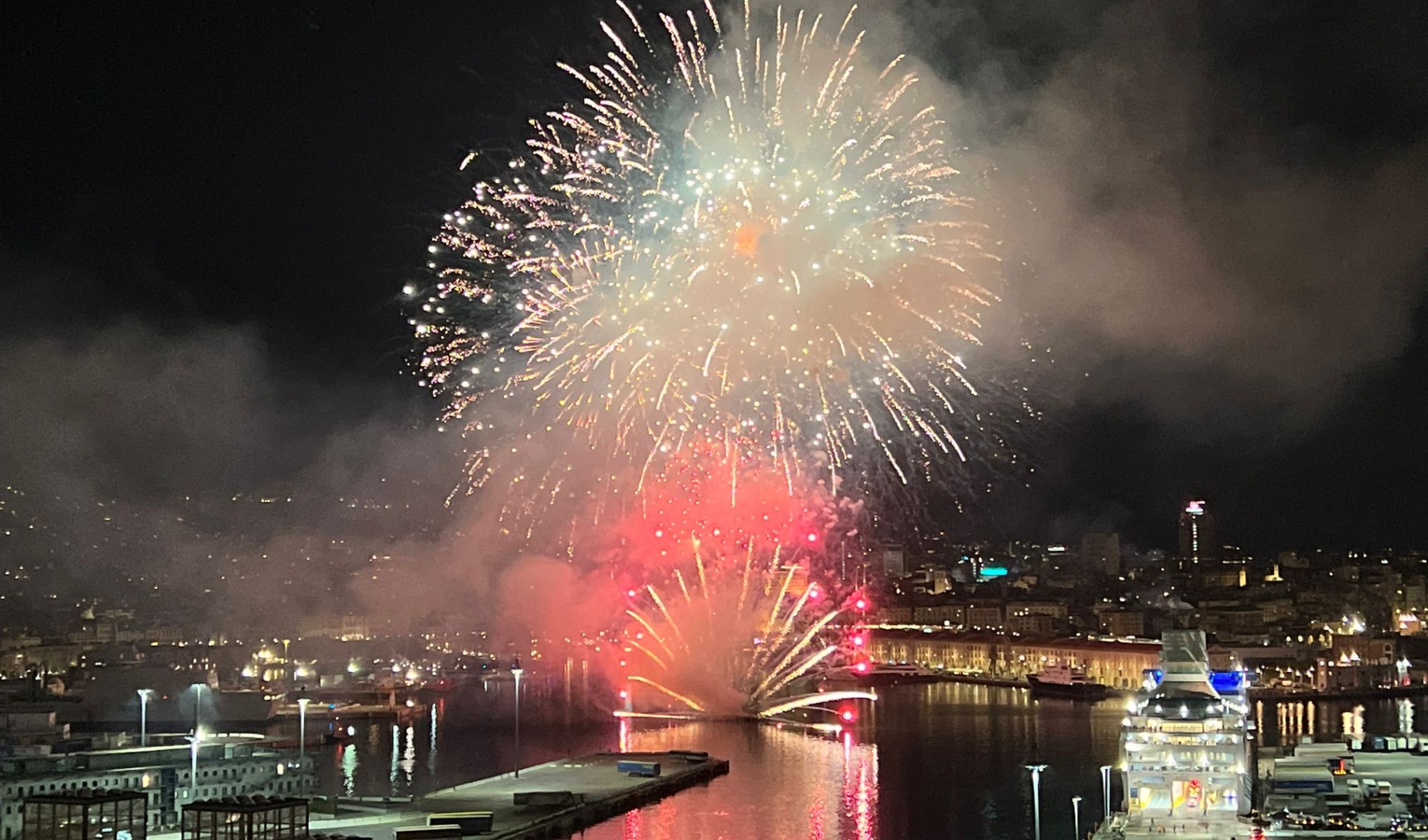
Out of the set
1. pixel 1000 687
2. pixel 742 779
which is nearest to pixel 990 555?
pixel 1000 687

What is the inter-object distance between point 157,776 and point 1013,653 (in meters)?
31.5

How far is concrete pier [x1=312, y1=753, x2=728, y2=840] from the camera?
591 inches

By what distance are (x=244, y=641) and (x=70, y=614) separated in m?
4.48

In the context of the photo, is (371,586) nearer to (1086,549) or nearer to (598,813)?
(598,813)

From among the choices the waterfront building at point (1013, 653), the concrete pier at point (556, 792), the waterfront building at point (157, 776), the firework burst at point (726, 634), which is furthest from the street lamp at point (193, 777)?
the waterfront building at point (1013, 653)

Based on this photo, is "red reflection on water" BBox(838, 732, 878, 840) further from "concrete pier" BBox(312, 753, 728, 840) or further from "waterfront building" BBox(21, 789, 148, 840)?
"waterfront building" BBox(21, 789, 148, 840)

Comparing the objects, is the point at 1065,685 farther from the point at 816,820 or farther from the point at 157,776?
the point at 157,776

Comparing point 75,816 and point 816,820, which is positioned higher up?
point 75,816

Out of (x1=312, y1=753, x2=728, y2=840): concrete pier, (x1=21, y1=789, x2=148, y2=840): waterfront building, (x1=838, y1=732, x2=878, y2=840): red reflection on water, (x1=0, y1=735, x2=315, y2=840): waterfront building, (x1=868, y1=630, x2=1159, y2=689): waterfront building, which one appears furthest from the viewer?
(x1=868, y1=630, x2=1159, y2=689): waterfront building

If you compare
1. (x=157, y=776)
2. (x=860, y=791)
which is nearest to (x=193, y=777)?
(x=157, y=776)

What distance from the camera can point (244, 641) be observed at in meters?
39.1

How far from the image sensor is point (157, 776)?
52.3 ft

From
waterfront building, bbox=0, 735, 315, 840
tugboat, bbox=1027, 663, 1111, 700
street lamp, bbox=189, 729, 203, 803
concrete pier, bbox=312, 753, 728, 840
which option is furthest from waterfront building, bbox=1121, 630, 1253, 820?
tugboat, bbox=1027, 663, 1111, 700

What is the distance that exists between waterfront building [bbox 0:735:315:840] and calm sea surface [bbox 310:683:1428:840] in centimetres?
129
